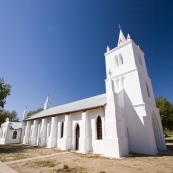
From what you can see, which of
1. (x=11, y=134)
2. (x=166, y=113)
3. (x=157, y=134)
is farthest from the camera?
(x=11, y=134)

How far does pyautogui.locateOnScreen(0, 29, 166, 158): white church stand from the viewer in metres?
11.8

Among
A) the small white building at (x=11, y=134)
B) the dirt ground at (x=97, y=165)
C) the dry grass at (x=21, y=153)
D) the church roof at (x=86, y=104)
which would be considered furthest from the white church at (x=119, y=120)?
the small white building at (x=11, y=134)

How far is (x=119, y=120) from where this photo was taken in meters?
12.0

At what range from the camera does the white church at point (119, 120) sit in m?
Result: 11.8

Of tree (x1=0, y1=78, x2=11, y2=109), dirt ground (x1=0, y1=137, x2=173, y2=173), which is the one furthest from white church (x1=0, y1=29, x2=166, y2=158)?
tree (x1=0, y1=78, x2=11, y2=109)

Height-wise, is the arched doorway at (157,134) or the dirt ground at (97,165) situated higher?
the arched doorway at (157,134)

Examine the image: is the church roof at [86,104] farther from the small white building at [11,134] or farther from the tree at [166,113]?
the tree at [166,113]

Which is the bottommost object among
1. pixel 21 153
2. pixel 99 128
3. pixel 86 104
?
pixel 21 153

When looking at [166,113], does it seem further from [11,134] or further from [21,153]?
[11,134]

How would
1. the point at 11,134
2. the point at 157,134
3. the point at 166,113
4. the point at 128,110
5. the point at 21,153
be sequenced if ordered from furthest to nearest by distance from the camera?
the point at 11,134
the point at 166,113
the point at 157,134
the point at 128,110
the point at 21,153

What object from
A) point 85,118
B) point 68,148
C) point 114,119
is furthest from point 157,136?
point 68,148

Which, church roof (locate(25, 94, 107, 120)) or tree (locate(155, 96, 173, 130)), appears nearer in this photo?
church roof (locate(25, 94, 107, 120))

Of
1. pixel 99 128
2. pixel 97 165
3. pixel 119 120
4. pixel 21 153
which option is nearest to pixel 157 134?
pixel 119 120

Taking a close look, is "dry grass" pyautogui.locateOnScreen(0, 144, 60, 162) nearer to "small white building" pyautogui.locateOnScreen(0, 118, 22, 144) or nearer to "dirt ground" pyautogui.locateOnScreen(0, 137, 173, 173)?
"dirt ground" pyautogui.locateOnScreen(0, 137, 173, 173)
